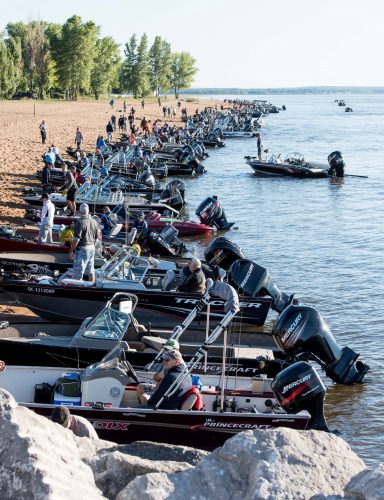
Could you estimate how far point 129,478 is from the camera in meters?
6.36

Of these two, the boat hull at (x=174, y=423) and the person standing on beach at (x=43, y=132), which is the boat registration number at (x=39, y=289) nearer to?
the boat hull at (x=174, y=423)

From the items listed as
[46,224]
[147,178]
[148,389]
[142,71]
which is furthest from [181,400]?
[142,71]

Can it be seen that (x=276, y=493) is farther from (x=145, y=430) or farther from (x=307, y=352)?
(x=307, y=352)

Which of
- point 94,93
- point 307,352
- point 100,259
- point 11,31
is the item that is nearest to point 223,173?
point 100,259

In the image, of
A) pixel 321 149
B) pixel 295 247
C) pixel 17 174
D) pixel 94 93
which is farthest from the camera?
pixel 94 93

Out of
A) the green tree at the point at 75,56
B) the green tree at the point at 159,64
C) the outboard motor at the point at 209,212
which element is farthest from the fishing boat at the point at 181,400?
the green tree at the point at 159,64

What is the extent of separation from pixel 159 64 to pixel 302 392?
137 meters

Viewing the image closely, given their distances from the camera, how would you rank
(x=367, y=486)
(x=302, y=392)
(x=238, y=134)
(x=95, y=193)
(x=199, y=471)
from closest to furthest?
(x=367, y=486) < (x=199, y=471) < (x=302, y=392) < (x=95, y=193) < (x=238, y=134)

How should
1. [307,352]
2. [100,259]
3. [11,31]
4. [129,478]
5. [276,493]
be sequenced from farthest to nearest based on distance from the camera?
1. [11,31]
2. [100,259]
3. [307,352]
4. [129,478]
5. [276,493]

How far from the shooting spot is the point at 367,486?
5.01 metres

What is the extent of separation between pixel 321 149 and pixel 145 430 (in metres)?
58.1

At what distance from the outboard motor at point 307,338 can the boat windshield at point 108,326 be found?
2453 millimetres

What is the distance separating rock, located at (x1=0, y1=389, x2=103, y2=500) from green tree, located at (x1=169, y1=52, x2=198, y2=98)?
505ft

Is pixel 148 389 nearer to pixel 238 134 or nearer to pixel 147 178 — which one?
pixel 147 178
